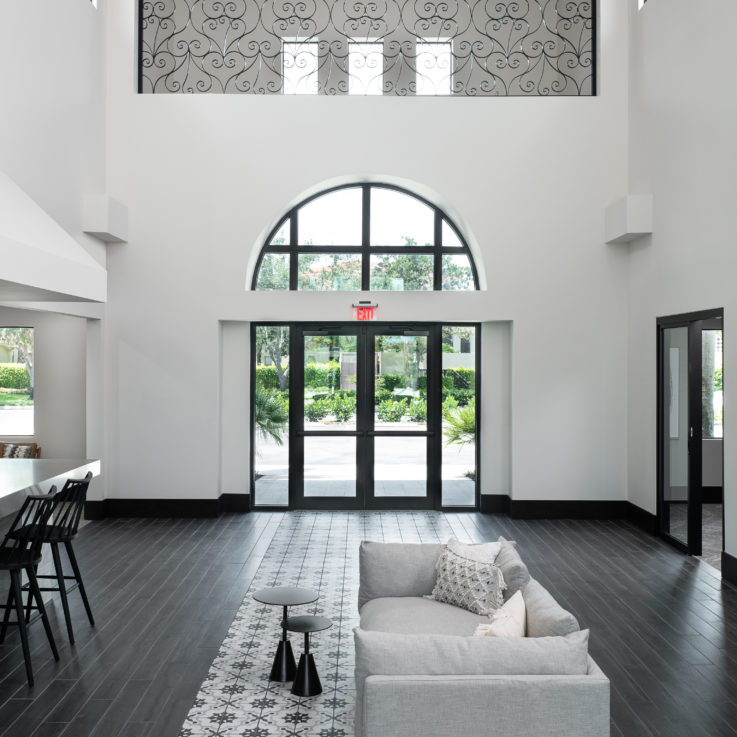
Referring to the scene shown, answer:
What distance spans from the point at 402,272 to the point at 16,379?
586 cm

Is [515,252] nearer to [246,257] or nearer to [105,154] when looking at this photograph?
[246,257]

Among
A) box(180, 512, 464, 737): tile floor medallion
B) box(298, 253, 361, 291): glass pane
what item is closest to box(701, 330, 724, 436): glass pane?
box(180, 512, 464, 737): tile floor medallion

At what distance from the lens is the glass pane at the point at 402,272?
960 centimetres

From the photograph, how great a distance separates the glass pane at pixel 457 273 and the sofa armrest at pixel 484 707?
272 inches

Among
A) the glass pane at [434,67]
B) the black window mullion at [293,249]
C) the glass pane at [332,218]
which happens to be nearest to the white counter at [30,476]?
the black window mullion at [293,249]

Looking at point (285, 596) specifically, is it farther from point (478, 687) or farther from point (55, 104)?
point (55, 104)

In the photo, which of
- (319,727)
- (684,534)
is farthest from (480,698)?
(684,534)

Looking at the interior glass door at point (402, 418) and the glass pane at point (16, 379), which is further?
the glass pane at point (16, 379)

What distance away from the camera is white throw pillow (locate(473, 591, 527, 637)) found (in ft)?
11.7

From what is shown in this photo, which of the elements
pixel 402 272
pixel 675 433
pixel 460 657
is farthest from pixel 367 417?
pixel 460 657

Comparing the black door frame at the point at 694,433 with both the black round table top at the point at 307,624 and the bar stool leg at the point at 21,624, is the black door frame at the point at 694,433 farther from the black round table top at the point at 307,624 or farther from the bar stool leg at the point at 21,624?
the bar stool leg at the point at 21,624

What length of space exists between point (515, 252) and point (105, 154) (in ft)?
16.5

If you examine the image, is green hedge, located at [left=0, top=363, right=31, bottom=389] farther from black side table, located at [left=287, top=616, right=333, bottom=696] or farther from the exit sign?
black side table, located at [left=287, top=616, right=333, bottom=696]

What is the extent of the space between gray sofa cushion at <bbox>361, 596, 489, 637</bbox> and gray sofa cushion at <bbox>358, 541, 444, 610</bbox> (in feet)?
0.31
